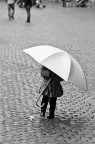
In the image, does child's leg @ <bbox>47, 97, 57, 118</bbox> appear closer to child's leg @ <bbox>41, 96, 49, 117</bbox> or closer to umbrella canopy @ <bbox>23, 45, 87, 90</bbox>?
child's leg @ <bbox>41, 96, 49, 117</bbox>

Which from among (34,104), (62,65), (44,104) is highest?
(62,65)

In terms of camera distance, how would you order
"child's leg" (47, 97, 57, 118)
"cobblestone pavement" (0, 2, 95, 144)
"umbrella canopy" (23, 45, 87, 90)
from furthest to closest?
"child's leg" (47, 97, 57, 118) → "umbrella canopy" (23, 45, 87, 90) → "cobblestone pavement" (0, 2, 95, 144)

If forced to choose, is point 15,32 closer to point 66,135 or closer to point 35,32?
point 35,32

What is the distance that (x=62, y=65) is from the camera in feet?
22.6

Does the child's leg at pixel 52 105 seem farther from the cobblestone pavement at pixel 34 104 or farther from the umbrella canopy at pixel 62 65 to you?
the umbrella canopy at pixel 62 65

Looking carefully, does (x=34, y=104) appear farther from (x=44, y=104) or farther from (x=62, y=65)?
(x=62, y=65)

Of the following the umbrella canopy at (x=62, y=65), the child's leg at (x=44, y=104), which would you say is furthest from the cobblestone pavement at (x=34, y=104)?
the umbrella canopy at (x=62, y=65)

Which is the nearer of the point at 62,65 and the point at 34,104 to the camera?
the point at 62,65

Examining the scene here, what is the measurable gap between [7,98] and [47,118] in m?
1.46

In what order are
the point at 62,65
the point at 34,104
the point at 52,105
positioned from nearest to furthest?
1. the point at 62,65
2. the point at 52,105
3. the point at 34,104

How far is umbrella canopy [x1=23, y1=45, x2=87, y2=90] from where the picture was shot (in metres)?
6.81

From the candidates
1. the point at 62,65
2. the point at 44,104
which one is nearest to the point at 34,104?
the point at 44,104

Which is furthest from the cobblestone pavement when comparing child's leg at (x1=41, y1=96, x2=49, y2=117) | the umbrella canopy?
the umbrella canopy

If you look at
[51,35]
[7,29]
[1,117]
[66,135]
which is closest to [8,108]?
[1,117]
